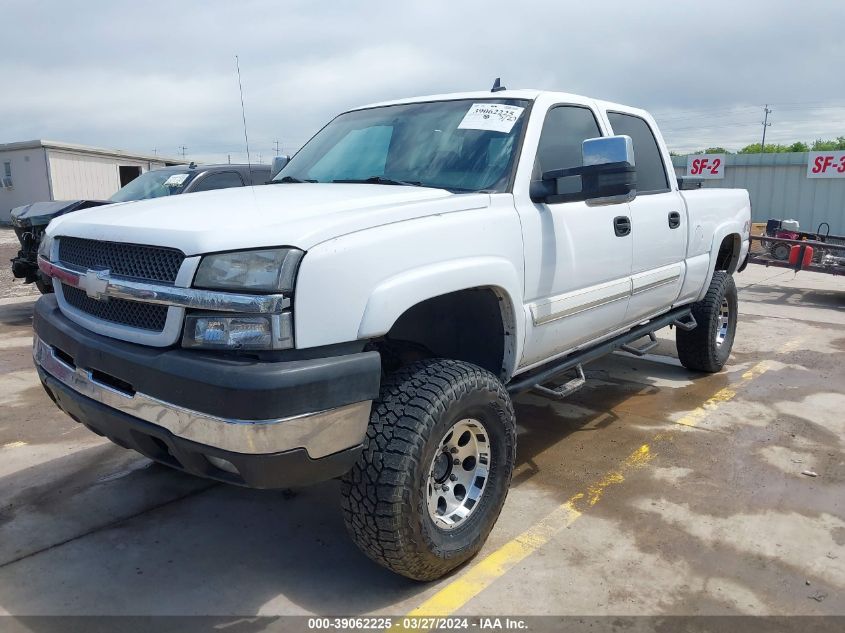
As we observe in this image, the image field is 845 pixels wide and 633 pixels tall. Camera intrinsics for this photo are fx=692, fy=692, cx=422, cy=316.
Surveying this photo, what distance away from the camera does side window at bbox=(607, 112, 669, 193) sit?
176 inches

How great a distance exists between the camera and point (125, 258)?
2.62 metres

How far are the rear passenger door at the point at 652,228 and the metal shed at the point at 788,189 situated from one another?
14778 millimetres

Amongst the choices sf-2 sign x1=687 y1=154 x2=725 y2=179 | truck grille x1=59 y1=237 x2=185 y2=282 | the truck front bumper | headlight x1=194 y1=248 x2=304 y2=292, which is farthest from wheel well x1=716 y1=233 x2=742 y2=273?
sf-2 sign x1=687 y1=154 x2=725 y2=179

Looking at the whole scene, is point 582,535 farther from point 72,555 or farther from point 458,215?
point 72,555

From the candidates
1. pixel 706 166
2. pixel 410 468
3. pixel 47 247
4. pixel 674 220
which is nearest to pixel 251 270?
pixel 410 468

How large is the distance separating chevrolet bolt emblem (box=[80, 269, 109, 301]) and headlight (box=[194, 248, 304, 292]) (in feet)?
1.72

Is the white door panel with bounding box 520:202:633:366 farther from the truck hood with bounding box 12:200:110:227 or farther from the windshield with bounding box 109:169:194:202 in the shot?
the truck hood with bounding box 12:200:110:227

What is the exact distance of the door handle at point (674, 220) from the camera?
452cm

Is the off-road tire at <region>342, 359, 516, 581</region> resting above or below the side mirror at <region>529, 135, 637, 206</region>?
below

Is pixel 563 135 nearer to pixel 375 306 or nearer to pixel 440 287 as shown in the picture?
pixel 440 287

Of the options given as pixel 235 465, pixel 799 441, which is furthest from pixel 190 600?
pixel 799 441

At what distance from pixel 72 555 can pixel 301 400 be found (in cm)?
168

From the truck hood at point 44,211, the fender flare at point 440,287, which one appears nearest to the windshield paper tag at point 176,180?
the truck hood at point 44,211

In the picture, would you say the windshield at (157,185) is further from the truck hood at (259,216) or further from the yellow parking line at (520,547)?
the yellow parking line at (520,547)
